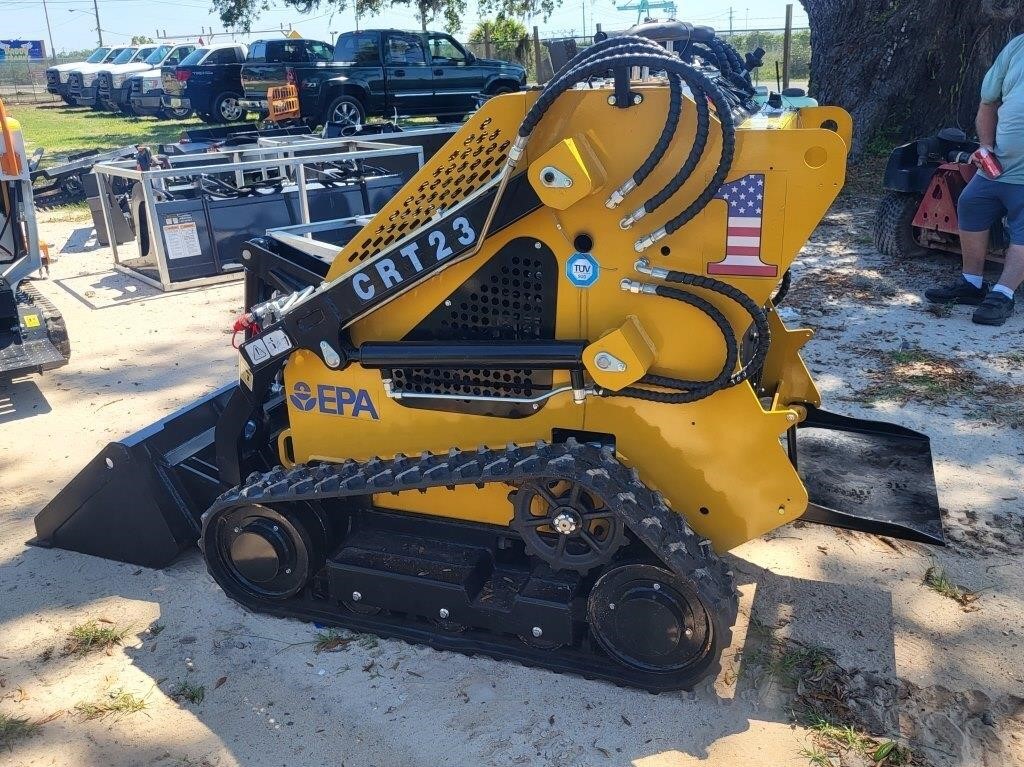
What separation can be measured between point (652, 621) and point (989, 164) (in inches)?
217

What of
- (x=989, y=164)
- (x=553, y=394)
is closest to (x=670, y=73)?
(x=553, y=394)

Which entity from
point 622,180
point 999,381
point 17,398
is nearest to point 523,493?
point 622,180

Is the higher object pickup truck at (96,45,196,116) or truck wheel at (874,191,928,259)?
pickup truck at (96,45,196,116)

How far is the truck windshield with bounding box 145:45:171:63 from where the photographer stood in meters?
29.6

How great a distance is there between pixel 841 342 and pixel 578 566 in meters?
4.40

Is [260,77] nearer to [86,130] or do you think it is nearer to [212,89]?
[212,89]

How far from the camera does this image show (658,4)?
25.2 ft

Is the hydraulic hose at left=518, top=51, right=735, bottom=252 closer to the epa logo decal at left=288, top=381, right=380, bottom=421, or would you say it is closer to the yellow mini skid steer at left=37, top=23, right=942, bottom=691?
the yellow mini skid steer at left=37, top=23, right=942, bottom=691

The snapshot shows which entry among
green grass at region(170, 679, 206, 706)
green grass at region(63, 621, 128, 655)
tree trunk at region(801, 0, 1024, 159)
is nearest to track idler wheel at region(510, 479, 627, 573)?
green grass at region(170, 679, 206, 706)

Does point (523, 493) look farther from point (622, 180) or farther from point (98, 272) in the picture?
point (98, 272)

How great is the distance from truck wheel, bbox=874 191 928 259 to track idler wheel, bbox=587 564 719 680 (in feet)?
21.8

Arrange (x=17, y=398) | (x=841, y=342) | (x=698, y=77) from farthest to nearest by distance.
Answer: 1. (x=841, y=342)
2. (x=17, y=398)
3. (x=698, y=77)

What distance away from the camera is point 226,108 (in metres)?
22.4

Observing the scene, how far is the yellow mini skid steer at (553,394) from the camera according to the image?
2918 mm
